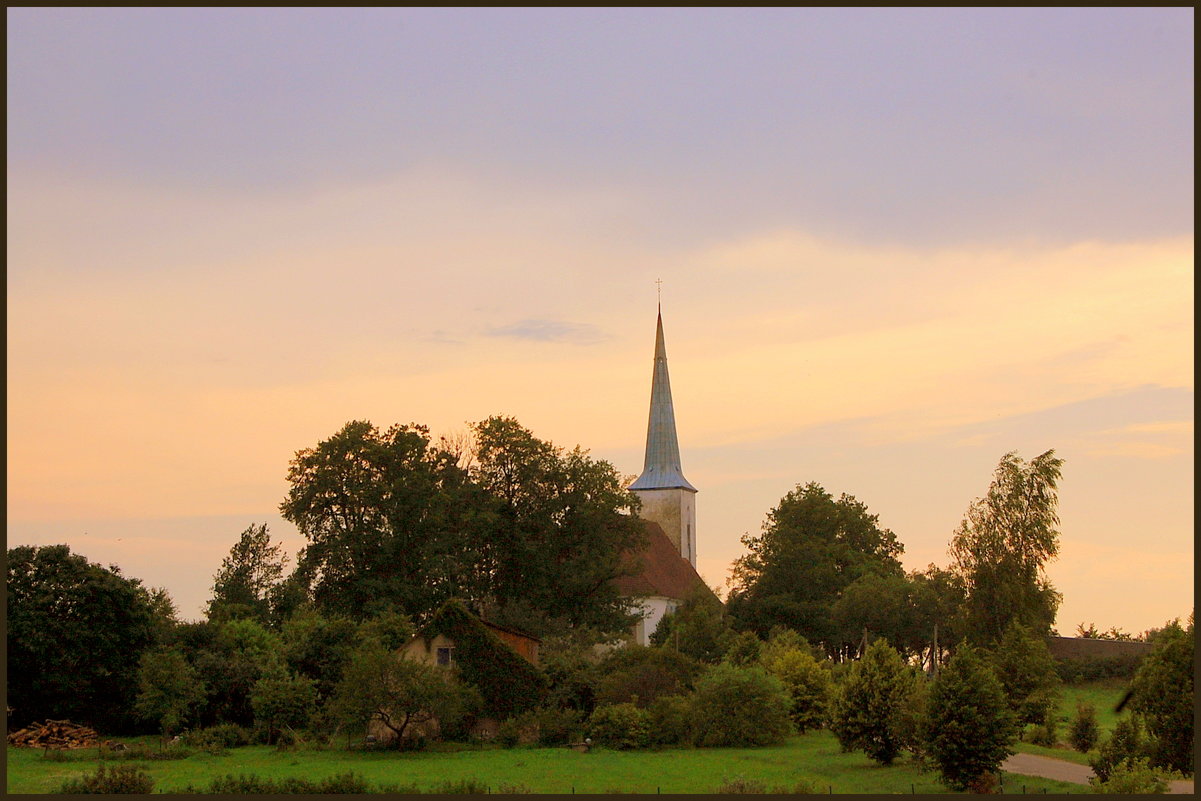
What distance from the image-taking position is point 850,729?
3572cm

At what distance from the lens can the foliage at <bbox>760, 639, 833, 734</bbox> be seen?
45938 mm

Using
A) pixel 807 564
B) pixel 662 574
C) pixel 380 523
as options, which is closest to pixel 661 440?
pixel 662 574

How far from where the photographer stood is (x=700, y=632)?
6506 cm

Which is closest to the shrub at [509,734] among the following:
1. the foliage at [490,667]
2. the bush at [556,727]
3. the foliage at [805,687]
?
the bush at [556,727]

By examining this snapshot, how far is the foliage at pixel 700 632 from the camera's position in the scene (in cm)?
6288

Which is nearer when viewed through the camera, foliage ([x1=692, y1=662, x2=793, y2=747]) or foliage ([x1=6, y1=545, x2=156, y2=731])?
foliage ([x1=692, y1=662, x2=793, y2=747])

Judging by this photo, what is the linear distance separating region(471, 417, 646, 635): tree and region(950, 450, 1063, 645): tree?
49.5 ft

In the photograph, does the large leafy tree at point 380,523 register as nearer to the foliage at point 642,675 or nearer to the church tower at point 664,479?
the foliage at point 642,675

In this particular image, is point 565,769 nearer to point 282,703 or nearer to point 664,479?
point 282,703

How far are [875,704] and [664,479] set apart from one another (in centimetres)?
6340

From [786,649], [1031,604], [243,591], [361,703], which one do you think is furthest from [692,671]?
[243,591]

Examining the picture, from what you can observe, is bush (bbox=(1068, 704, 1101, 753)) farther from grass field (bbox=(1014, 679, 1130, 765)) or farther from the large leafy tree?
the large leafy tree

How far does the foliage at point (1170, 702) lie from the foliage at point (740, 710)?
1427 centimetres

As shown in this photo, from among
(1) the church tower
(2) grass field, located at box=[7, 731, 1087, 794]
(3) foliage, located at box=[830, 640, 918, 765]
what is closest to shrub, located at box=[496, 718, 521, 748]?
(2) grass field, located at box=[7, 731, 1087, 794]
